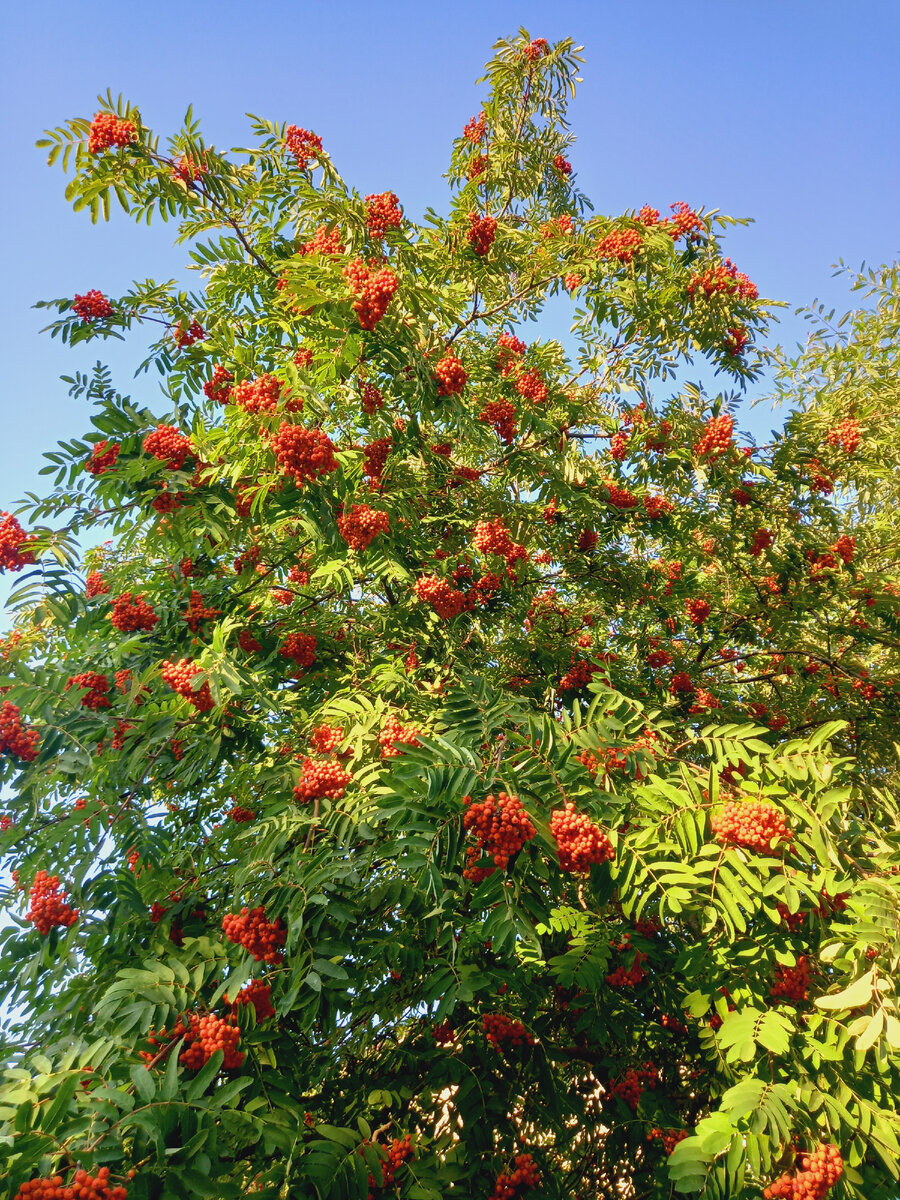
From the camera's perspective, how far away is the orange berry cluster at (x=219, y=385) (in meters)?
5.40

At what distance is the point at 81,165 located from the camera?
189 inches

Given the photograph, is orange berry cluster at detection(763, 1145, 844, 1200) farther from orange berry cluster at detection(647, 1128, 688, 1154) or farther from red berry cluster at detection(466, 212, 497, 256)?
red berry cluster at detection(466, 212, 497, 256)

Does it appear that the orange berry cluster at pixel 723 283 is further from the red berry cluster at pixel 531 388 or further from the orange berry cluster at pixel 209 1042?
the orange berry cluster at pixel 209 1042

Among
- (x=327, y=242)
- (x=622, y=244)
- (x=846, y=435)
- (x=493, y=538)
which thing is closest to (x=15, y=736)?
(x=493, y=538)

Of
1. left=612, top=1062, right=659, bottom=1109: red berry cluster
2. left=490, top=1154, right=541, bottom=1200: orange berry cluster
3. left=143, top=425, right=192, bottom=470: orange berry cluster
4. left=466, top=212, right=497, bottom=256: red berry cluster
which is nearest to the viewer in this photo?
left=490, top=1154, right=541, bottom=1200: orange berry cluster

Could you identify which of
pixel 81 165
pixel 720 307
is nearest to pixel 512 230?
pixel 720 307

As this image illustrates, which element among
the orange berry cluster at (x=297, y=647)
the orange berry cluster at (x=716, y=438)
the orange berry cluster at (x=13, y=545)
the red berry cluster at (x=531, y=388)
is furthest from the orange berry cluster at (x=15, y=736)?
the orange berry cluster at (x=716, y=438)

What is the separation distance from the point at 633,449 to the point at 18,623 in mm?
6304

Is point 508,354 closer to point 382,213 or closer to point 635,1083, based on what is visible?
point 382,213

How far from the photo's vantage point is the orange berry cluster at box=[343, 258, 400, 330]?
154 inches

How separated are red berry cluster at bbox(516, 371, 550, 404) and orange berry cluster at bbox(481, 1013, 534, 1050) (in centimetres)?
461

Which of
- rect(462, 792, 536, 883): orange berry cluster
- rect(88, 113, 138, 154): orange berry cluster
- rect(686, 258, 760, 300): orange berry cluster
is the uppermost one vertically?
rect(686, 258, 760, 300): orange berry cluster

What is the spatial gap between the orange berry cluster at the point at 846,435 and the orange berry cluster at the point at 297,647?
5.08 m

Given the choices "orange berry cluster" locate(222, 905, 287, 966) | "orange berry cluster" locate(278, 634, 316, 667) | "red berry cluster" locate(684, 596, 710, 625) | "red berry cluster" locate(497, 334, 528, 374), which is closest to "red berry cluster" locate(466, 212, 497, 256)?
"red berry cluster" locate(497, 334, 528, 374)
